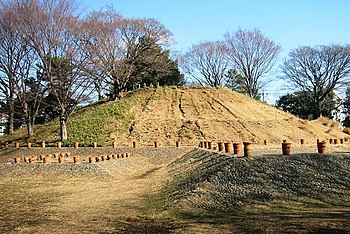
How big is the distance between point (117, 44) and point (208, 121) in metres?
9.42

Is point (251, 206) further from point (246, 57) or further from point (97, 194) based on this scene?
point (246, 57)

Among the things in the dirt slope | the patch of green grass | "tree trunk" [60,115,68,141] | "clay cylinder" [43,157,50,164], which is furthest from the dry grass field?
the dirt slope

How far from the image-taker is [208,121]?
2894cm

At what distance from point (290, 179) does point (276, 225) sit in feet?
10.7

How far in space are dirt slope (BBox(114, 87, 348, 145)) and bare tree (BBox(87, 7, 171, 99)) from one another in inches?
113

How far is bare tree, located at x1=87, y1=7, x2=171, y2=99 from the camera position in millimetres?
29297

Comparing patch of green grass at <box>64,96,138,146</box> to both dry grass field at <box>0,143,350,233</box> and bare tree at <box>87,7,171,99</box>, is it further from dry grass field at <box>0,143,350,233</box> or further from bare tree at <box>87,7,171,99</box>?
dry grass field at <box>0,143,350,233</box>

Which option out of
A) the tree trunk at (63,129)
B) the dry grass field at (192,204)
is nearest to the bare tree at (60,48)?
the tree trunk at (63,129)

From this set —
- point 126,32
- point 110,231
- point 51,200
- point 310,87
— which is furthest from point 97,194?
point 310,87

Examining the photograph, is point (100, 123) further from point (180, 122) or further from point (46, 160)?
point (46, 160)

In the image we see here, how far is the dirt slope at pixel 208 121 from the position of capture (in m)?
27.0

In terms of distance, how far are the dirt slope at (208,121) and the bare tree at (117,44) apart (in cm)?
287

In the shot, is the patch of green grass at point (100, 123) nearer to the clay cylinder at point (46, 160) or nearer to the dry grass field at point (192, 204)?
the clay cylinder at point (46, 160)

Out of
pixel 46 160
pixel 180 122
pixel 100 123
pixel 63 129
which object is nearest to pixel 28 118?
pixel 63 129
